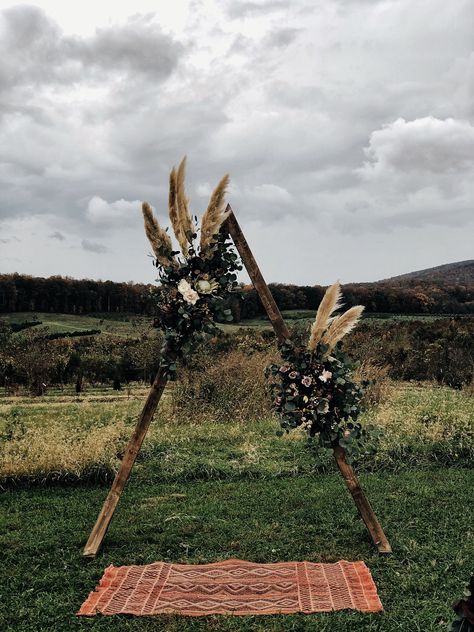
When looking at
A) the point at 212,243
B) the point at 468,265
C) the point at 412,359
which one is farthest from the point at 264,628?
the point at 468,265

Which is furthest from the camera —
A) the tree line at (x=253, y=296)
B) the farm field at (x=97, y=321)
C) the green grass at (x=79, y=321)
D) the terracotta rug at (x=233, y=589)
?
the green grass at (x=79, y=321)

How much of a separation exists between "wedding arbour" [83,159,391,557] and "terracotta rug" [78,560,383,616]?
58 cm

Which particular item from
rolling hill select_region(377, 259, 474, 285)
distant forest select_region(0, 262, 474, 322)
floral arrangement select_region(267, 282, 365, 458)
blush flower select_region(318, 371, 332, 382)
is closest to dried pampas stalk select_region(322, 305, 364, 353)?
floral arrangement select_region(267, 282, 365, 458)

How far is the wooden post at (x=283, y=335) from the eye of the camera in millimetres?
5277

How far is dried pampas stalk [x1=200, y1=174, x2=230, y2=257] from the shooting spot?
4.98 meters

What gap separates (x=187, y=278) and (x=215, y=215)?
0.60m

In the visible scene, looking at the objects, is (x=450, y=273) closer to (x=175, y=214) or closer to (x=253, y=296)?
Result: (x=253, y=296)

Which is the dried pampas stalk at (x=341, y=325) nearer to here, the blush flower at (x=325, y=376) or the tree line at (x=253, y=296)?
the blush flower at (x=325, y=376)

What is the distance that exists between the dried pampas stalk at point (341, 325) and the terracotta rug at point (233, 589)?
6.00 feet

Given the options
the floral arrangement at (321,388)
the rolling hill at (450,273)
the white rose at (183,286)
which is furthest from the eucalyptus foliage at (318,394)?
the rolling hill at (450,273)

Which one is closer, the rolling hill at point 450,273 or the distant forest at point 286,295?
the distant forest at point 286,295

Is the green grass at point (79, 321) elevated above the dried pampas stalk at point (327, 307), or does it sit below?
below

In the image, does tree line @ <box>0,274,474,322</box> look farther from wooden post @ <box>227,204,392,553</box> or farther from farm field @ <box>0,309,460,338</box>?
wooden post @ <box>227,204,392,553</box>

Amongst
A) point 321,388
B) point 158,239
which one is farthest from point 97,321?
point 321,388
